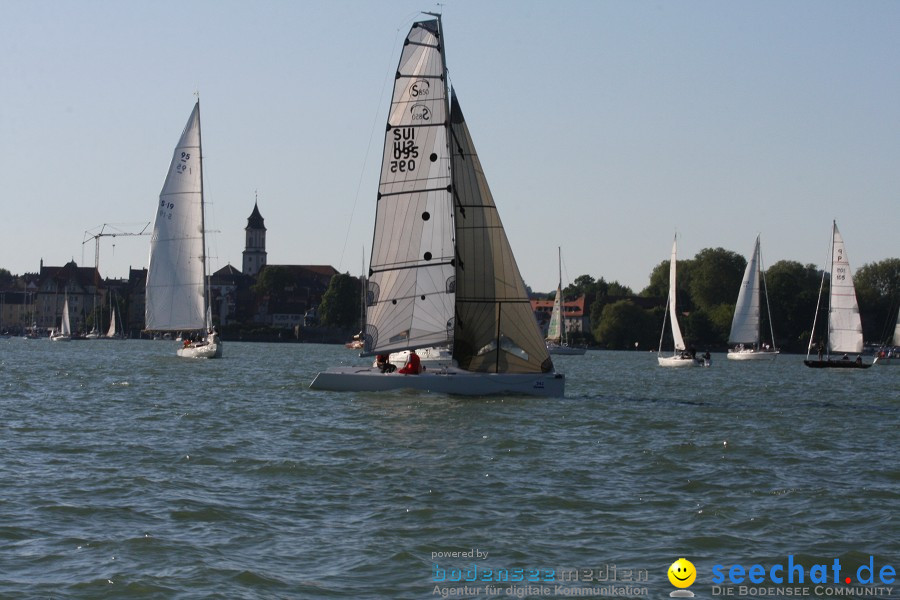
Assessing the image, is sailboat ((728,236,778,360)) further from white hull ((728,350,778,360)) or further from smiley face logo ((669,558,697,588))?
smiley face logo ((669,558,697,588))

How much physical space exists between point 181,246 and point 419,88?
99.3ft

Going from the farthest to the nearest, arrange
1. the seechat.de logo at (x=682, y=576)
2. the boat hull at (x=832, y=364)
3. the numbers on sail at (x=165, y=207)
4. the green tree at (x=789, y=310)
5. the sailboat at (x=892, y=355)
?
the green tree at (x=789, y=310) < the sailboat at (x=892, y=355) < the boat hull at (x=832, y=364) < the numbers on sail at (x=165, y=207) < the seechat.de logo at (x=682, y=576)

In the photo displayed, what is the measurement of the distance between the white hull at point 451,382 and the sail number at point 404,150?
198 inches

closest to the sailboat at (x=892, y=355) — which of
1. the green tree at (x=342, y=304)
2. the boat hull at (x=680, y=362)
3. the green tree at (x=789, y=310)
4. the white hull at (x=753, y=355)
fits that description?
the white hull at (x=753, y=355)

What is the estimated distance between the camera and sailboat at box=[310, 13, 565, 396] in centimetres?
3200

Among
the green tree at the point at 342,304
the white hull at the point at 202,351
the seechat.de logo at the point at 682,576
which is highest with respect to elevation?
the green tree at the point at 342,304

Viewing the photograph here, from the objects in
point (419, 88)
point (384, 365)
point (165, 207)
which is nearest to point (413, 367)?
point (384, 365)

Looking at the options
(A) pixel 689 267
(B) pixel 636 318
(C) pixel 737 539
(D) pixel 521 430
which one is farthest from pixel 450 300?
(A) pixel 689 267

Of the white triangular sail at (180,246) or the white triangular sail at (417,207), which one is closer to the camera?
the white triangular sail at (417,207)

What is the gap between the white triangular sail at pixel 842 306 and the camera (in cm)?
7594

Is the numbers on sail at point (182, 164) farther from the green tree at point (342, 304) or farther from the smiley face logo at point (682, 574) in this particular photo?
the green tree at point (342, 304)

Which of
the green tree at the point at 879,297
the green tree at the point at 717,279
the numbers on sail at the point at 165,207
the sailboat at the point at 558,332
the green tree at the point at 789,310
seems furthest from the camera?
the green tree at the point at 717,279

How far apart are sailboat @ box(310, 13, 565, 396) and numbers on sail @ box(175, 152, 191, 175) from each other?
1146 inches

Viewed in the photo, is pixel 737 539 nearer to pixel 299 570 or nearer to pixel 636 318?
pixel 299 570
